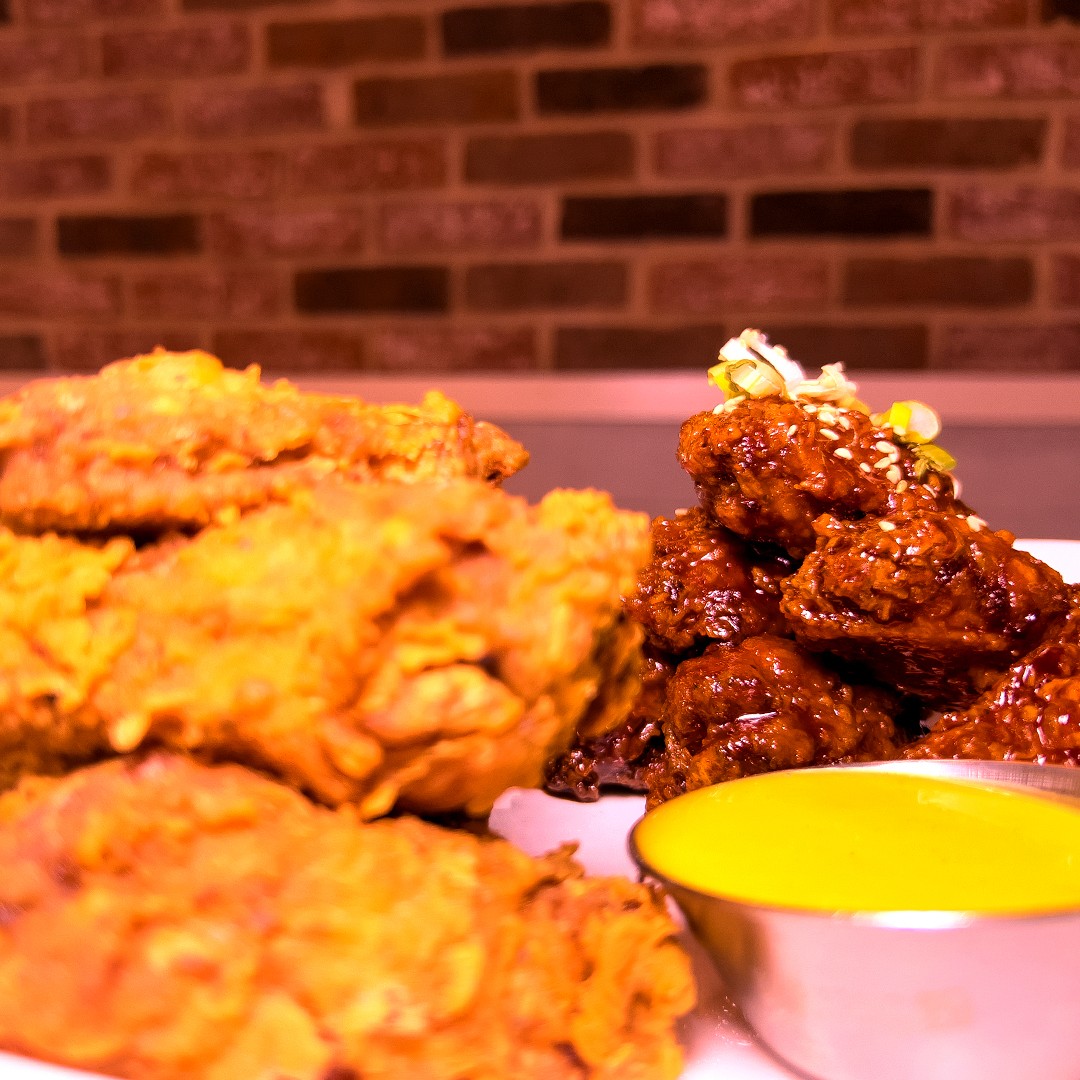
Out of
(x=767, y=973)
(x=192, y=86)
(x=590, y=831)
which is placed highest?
(x=192, y=86)

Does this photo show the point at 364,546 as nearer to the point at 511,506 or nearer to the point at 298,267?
the point at 511,506

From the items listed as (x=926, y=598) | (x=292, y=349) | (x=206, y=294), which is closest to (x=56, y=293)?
(x=206, y=294)

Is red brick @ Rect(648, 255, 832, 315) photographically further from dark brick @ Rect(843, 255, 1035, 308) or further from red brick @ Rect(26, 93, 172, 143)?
red brick @ Rect(26, 93, 172, 143)

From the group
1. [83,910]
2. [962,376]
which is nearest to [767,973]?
[83,910]

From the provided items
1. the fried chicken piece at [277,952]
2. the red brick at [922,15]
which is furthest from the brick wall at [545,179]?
the fried chicken piece at [277,952]

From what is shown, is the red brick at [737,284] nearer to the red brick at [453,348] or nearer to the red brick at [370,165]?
the red brick at [453,348]

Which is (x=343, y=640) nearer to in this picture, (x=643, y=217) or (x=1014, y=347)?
(x=643, y=217)

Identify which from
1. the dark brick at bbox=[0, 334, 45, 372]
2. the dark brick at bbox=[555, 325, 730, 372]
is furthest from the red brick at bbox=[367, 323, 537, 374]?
the dark brick at bbox=[0, 334, 45, 372]
